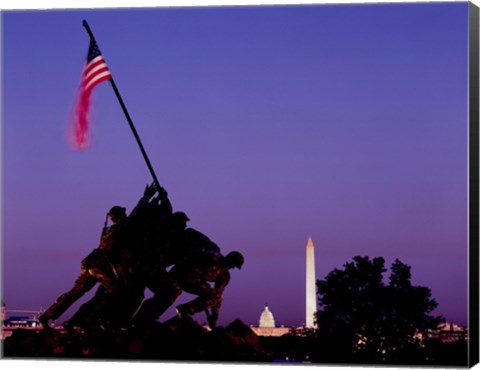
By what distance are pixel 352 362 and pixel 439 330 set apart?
106 centimetres

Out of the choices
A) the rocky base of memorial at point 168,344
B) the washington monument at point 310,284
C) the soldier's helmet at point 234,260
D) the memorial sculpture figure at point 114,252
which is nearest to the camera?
the rocky base of memorial at point 168,344

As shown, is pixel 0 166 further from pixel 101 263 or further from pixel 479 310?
pixel 479 310

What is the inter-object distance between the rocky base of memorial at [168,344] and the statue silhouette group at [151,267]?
14cm

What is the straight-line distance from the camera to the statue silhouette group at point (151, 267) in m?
18.6

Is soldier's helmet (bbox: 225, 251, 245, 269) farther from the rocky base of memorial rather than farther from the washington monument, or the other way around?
the washington monument

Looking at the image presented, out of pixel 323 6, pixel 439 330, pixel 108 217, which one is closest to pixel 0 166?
pixel 108 217

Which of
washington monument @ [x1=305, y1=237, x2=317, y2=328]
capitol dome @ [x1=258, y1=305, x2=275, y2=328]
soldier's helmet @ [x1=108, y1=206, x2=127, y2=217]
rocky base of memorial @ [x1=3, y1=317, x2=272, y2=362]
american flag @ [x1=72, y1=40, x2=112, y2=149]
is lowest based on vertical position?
rocky base of memorial @ [x1=3, y1=317, x2=272, y2=362]

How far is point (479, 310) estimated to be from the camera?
16.8 metres

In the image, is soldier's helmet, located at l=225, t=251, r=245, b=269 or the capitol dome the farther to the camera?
the capitol dome

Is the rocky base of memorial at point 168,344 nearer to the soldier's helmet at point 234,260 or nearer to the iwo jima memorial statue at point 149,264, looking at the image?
the iwo jima memorial statue at point 149,264

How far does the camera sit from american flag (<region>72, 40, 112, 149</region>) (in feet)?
61.3

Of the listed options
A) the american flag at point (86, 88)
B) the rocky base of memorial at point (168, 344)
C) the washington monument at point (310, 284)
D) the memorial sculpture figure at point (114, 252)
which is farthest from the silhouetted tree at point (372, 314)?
the american flag at point (86, 88)

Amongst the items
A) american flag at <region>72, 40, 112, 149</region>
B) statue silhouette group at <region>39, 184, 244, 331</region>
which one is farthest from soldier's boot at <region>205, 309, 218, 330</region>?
american flag at <region>72, 40, 112, 149</region>

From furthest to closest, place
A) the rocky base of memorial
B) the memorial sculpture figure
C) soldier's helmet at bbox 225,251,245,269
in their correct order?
soldier's helmet at bbox 225,251,245,269
the memorial sculpture figure
the rocky base of memorial
